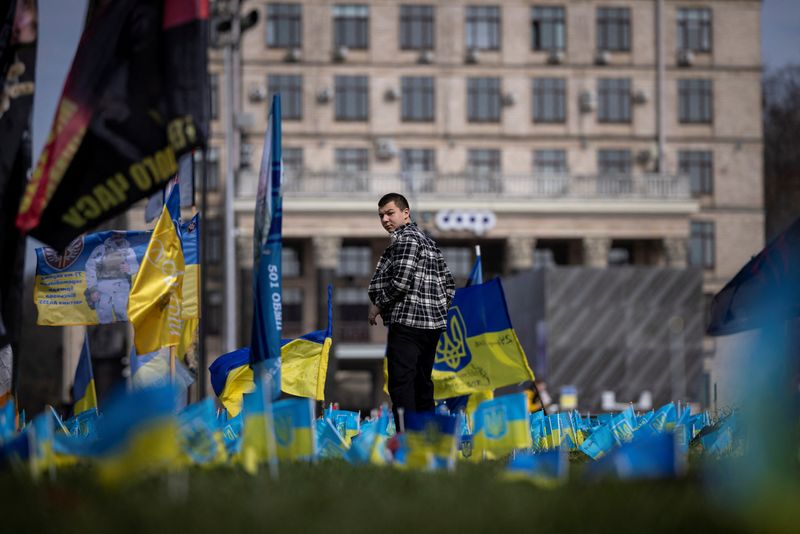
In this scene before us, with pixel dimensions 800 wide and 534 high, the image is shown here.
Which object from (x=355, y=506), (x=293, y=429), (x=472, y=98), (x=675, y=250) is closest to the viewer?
(x=355, y=506)

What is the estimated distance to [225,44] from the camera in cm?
3012

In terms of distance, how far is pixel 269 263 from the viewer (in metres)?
7.22

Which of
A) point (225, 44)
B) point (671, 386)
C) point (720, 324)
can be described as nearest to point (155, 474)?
point (720, 324)

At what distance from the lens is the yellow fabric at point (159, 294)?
35.5ft

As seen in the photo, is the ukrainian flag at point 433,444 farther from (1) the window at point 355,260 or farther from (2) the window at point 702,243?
(2) the window at point 702,243

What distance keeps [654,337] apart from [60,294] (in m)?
27.1

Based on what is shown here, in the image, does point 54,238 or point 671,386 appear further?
point 671,386

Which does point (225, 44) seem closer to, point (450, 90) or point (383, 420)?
point (383, 420)

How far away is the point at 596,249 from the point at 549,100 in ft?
25.5

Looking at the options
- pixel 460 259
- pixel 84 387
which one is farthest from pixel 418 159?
pixel 84 387

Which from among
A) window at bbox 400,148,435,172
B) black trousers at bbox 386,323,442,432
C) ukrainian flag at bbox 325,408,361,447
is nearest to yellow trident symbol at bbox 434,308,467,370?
ukrainian flag at bbox 325,408,361,447

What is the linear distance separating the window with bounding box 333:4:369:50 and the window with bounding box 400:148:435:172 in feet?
15.6

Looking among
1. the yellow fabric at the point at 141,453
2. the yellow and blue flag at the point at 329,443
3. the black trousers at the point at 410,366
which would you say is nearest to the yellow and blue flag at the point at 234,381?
the black trousers at the point at 410,366

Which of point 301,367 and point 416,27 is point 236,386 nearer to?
point 301,367
